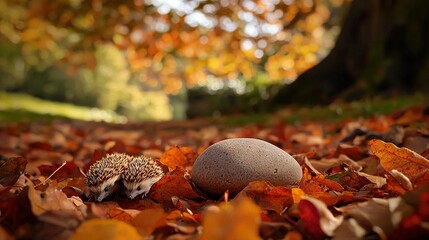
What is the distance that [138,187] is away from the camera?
1.75 meters

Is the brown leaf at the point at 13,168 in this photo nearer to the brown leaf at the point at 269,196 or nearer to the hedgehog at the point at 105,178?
the hedgehog at the point at 105,178

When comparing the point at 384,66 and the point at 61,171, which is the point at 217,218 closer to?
the point at 61,171

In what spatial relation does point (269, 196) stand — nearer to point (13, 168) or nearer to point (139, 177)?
point (139, 177)

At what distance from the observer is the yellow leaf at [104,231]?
1.06 m

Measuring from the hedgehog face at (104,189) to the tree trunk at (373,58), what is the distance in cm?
579

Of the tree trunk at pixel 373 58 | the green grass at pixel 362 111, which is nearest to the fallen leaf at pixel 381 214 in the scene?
the green grass at pixel 362 111

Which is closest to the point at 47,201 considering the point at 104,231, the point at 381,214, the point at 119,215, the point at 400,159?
the point at 119,215

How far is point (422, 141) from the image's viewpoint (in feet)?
8.21

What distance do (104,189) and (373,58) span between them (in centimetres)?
614

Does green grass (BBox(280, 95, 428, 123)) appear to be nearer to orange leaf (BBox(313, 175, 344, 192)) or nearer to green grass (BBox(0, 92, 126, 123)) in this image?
orange leaf (BBox(313, 175, 344, 192))

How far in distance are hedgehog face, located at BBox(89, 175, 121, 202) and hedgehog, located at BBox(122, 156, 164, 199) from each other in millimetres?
39

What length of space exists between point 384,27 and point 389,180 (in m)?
6.35

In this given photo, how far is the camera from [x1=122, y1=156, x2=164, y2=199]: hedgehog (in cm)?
175

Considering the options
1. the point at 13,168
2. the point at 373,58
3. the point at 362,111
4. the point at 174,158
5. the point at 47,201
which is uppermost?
the point at 47,201
